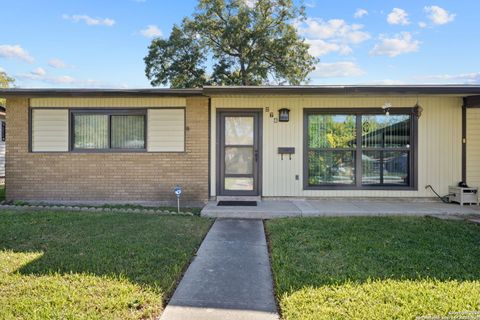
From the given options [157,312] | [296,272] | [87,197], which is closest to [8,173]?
[87,197]

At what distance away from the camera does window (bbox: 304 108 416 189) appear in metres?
7.51

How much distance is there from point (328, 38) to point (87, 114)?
54.7ft

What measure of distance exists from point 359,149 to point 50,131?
7.34 m

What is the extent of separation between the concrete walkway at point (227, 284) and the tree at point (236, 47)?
59.4 ft

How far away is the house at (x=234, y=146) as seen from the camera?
7391 mm

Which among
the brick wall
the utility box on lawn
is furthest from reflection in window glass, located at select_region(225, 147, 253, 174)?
the utility box on lawn

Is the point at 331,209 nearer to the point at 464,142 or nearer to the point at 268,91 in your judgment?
the point at 268,91

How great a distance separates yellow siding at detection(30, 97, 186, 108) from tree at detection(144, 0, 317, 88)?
14.4 metres

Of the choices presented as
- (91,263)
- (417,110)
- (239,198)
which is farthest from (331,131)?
(91,263)

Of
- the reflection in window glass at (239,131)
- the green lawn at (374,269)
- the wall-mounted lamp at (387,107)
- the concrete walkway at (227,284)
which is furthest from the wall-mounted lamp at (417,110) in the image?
the concrete walkway at (227,284)

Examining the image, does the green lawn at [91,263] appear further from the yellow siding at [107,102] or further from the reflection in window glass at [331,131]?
the reflection in window glass at [331,131]

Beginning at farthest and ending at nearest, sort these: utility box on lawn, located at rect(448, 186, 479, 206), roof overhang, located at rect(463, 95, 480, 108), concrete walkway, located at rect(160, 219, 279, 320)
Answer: utility box on lawn, located at rect(448, 186, 479, 206), roof overhang, located at rect(463, 95, 480, 108), concrete walkway, located at rect(160, 219, 279, 320)

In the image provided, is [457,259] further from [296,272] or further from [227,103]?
[227,103]

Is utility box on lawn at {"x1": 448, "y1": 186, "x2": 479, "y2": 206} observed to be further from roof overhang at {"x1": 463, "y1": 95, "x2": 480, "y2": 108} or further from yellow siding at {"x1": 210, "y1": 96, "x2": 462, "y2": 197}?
roof overhang at {"x1": 463, "y1": 95, "x2": 480, "y2": 108}
